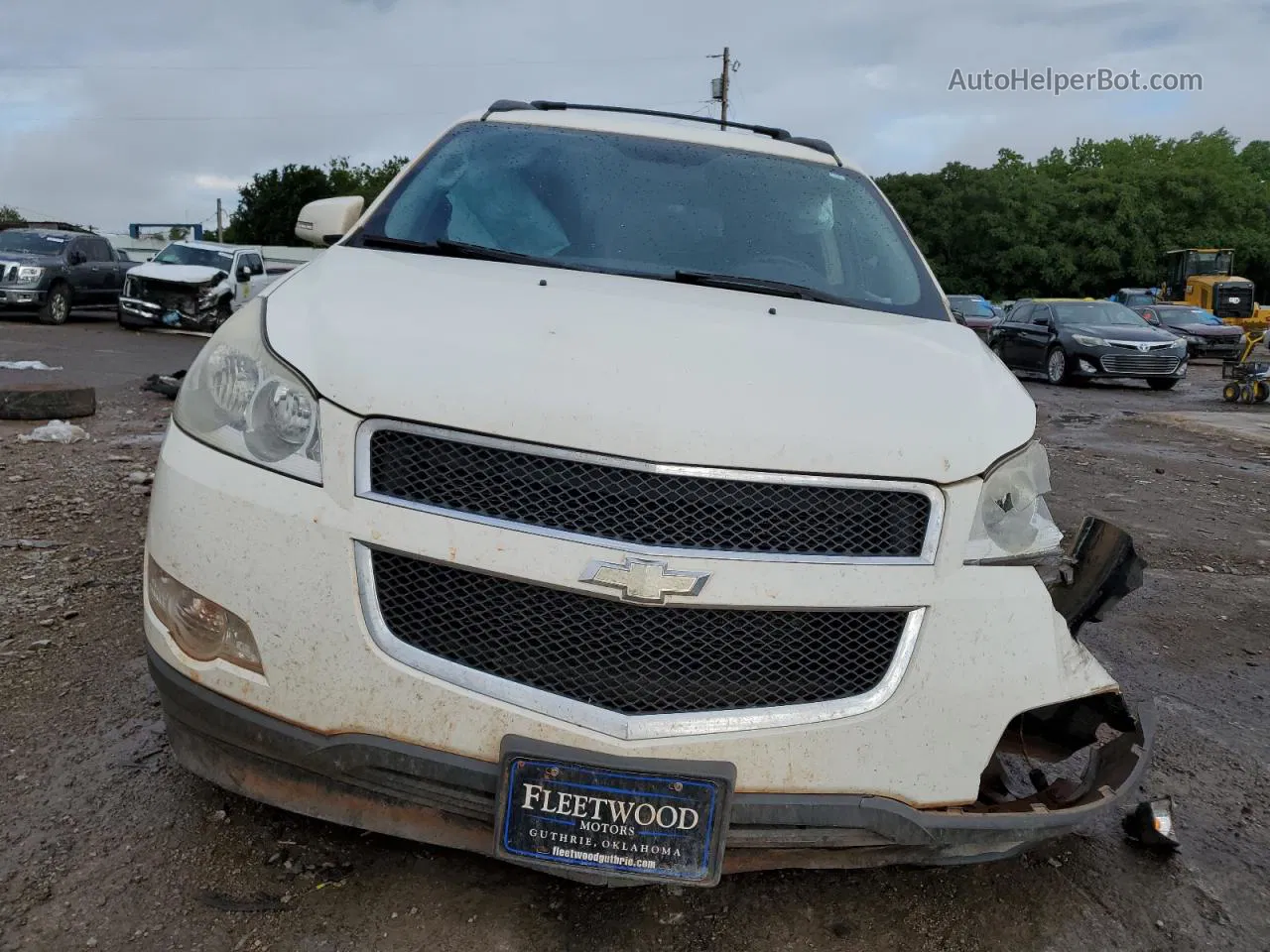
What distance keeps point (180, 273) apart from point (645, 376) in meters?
18.6

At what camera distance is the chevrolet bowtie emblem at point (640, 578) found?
194 cm

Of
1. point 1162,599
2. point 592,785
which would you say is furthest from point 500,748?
point 1162,599

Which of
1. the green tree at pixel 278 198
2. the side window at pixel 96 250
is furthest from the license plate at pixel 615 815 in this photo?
the green tree at pixel 278 198

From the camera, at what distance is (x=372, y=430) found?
2.06 m

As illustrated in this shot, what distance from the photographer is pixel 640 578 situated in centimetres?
194

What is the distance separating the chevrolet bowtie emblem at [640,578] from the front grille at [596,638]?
0.04 m

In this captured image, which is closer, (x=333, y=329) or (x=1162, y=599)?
(x=333, y=329)

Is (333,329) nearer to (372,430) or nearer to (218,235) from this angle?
(372,430)

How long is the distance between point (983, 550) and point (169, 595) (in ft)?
5.18

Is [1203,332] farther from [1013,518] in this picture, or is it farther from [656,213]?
[1013,518]

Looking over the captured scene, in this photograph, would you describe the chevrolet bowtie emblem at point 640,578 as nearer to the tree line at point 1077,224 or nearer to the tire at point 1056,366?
the tire at point 1056,366

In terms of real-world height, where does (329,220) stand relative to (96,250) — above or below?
above

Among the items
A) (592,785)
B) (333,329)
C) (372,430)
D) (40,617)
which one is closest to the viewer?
(592,785)

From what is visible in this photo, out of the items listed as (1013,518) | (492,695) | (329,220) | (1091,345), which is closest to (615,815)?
(492,695)
